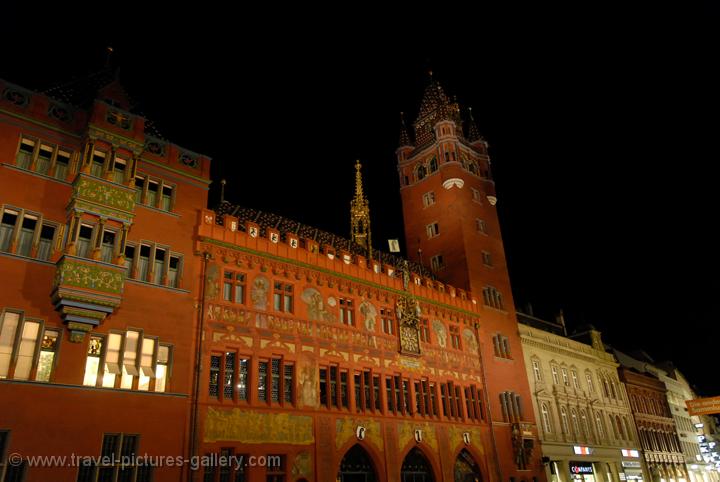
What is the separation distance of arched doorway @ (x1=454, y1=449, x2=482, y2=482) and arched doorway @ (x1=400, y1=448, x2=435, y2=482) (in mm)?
2300

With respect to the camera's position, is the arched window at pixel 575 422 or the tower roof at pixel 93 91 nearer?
the tower roof at pixel 93 91

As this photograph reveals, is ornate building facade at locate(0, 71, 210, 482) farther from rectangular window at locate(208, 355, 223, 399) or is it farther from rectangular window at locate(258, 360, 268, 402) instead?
rectangular window at locate(258, 360, 268, 402)

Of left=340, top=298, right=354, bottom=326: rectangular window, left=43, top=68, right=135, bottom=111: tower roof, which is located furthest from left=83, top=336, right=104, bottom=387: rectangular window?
left=340, top=298, right=354, bottom=326: rectangular window

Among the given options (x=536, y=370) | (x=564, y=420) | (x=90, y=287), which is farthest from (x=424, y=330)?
(x=90, y=287)

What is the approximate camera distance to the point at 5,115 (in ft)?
75.3

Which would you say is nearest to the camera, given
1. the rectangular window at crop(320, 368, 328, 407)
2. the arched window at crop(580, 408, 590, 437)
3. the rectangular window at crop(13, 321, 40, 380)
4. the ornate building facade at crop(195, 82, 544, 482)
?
the rectangular window at crop(13, 321, 40, 380)

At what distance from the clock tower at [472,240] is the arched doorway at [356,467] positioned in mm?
10167

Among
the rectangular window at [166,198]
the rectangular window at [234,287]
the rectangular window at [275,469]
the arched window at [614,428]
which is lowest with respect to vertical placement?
the rectangular window at [275,469]

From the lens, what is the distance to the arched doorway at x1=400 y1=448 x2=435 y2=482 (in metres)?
30.6

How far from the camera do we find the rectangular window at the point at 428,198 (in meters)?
48.5

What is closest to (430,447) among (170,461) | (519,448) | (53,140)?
(519,448)

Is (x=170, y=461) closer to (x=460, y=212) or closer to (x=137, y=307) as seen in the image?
(x=137, y=307)

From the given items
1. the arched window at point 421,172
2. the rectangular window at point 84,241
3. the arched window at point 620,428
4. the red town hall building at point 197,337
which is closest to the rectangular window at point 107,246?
the red town hall building at point 197,337

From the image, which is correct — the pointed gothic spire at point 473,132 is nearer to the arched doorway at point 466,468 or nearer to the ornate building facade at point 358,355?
the ornate building facade at point 358,355
